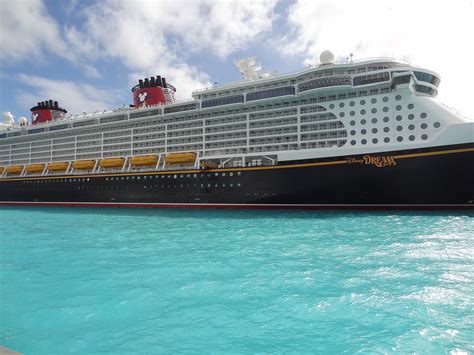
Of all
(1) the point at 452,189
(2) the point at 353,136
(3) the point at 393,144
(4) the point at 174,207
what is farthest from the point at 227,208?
(1) the point at 452,189

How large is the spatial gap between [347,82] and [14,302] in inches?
929

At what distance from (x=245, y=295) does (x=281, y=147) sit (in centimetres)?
1968

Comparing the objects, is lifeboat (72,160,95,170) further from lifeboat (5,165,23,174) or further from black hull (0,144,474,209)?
lifeboat (5,165,23,174)

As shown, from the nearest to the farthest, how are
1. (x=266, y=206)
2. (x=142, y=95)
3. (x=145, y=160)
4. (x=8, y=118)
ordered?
(x=266, y=206)
(x=145, y=160)
(x=142, y=95)
(x=8, y=118)

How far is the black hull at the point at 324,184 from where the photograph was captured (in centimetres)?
1845

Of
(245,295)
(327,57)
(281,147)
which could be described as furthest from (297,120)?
(245,295)

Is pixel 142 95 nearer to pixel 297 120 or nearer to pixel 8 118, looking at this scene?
pixel 297 120

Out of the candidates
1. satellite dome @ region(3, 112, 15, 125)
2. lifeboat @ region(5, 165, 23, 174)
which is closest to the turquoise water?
lifeboat @ region(5, 165, 23, 174)

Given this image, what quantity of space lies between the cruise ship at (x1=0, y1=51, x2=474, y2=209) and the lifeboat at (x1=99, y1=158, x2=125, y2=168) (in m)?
0.12

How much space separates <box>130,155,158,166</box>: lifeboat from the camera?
30.5 meters

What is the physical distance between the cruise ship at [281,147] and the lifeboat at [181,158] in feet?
0.34

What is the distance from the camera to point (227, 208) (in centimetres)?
2534

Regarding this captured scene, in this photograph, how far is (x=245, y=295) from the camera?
6.50 metres

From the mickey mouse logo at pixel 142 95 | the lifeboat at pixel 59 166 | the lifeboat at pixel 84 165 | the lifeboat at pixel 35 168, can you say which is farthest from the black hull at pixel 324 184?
the lifeboat at pixel 35 168
